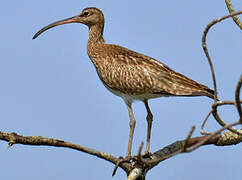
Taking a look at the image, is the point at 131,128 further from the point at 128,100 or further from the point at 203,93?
the point at 203,93

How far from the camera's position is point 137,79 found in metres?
9.96

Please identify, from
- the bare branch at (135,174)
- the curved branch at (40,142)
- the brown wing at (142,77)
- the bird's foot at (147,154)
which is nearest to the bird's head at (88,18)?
the brown wing at (142,77)

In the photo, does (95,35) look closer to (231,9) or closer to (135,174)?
(231,9)

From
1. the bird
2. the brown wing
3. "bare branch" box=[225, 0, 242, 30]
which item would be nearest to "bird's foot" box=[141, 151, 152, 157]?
the bird

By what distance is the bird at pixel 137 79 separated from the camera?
31.5ft

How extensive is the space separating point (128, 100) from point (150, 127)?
0.89 m

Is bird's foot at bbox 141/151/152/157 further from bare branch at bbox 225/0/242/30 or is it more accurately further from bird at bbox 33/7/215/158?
bare branch at bbox 225/0/242/30

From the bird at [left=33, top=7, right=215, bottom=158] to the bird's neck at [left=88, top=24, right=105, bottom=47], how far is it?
52cm

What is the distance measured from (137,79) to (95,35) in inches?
92.9

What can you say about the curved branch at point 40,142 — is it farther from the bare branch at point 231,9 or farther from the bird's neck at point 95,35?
the bird's neck at point 95,35

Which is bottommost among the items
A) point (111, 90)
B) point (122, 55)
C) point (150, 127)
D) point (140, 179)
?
point (140, 179)

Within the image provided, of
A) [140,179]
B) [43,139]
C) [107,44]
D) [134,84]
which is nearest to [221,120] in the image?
[140,179]

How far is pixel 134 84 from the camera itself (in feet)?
32.7

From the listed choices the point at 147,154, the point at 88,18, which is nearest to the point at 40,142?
the point at 147,154
